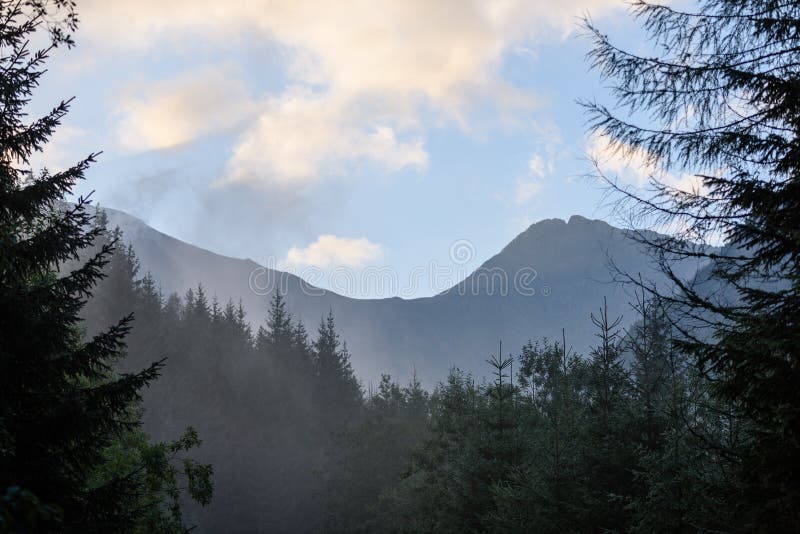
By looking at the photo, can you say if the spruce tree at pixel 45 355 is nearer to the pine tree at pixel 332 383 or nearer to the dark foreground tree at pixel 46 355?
the dark foreground tree at pixel 46 355

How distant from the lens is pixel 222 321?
7219cm

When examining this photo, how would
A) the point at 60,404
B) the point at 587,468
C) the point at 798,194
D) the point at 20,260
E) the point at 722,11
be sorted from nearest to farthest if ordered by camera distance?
1. the point at 798,194
2. the point at 722,11
3. the point at 60,404
4. the point at 20,260
5. the point at 587,468

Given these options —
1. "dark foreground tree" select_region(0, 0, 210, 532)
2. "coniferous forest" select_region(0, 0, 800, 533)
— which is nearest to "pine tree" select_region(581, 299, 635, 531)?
"coniferous forest" select_region(0, 0, 800, 533)

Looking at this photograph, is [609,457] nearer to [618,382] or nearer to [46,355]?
[618,382]

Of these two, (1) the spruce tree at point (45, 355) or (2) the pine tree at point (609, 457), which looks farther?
(2) the pine tree at point (609, 457)

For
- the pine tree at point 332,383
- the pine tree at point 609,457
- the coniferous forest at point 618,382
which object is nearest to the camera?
the coniferous forest at point 618,382

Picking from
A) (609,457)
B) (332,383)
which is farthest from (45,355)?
(332,383)

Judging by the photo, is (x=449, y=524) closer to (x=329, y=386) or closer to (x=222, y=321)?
(x=329, y=386)

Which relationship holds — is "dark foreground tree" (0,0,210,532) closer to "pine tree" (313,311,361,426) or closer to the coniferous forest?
the coniferous forest

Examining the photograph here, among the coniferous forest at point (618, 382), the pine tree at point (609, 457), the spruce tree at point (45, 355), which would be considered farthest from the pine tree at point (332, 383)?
the spruce tree at point (45, 355)

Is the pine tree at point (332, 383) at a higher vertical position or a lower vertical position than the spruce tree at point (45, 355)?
higher

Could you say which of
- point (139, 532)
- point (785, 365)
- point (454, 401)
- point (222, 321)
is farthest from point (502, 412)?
point (222, 321)

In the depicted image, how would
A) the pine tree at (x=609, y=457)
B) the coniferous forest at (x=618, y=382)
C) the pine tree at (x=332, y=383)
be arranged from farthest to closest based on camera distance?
the pine tree at (x=332, y=383)
the pine tree at (x=609, y=457)
the coniferous forest at (x=618, y=382)

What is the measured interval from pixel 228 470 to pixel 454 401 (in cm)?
3758
